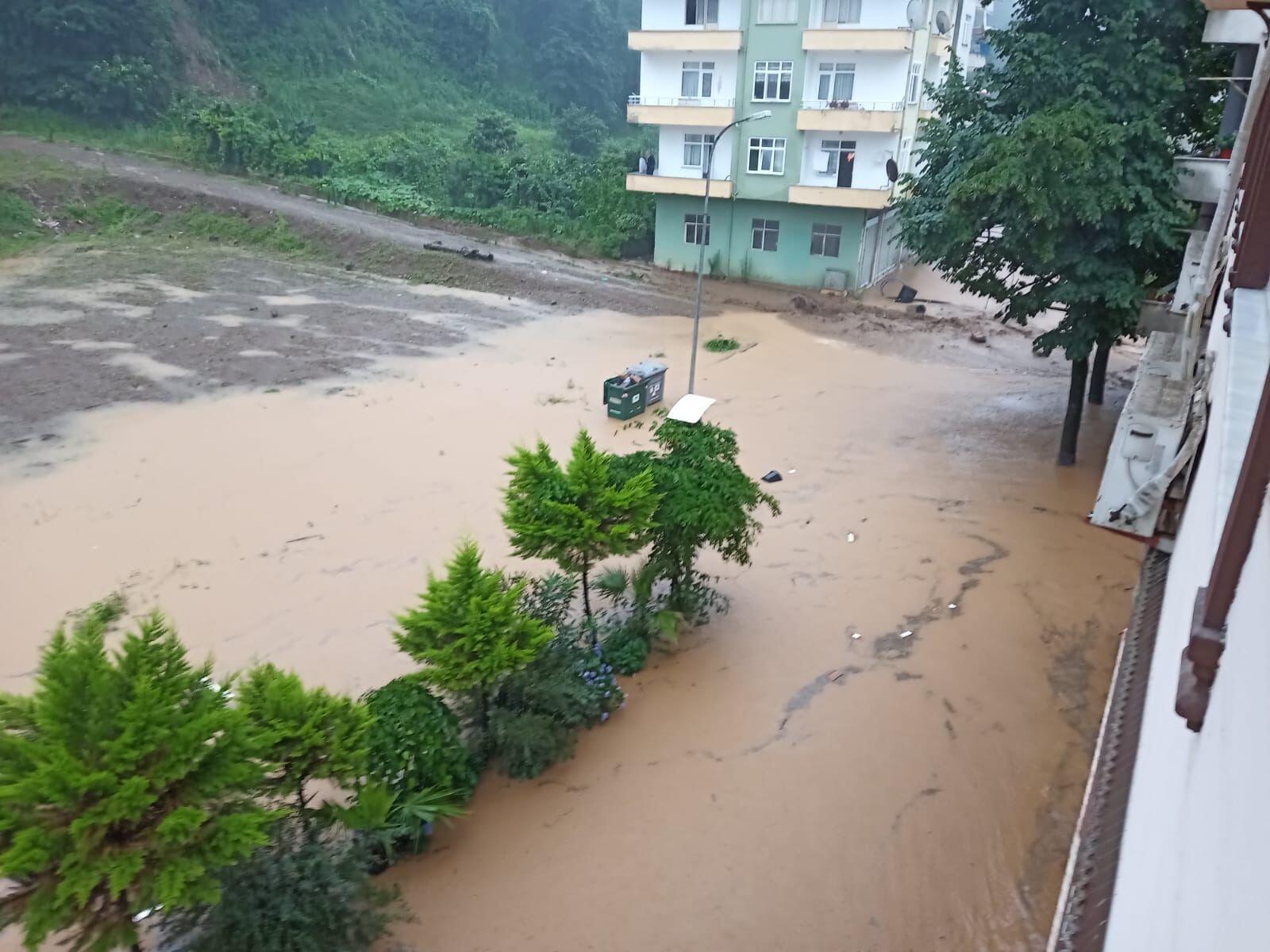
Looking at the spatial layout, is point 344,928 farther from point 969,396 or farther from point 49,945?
point 969,396

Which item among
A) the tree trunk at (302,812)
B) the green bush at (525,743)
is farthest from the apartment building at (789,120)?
the tree trunk at (302,812)

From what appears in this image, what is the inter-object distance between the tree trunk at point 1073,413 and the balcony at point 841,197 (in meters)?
11.7

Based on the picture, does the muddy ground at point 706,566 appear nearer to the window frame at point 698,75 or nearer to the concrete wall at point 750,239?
the concrete wall at point 750,239

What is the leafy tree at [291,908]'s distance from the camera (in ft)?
17.2

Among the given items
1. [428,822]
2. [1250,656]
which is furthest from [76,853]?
[1250,656]

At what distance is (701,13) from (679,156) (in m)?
4.00

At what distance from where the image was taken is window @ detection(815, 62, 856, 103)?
24.3 metres

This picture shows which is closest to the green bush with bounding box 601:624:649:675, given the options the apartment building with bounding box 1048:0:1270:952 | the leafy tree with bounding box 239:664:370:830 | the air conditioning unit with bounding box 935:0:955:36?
the leafy tree with bounding box 239:664:370:830

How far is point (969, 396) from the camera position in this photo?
58.3 feet

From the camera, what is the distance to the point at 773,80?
2506cm

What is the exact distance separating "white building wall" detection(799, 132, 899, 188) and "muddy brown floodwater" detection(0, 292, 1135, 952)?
919cm

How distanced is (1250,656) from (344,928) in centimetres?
537

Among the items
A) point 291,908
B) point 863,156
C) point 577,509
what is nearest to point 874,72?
point 863,156

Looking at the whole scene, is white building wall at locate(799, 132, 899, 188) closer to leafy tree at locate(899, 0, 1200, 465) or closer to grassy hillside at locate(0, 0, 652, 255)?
grassy hillside at locate(0, 0, 652, 255)
